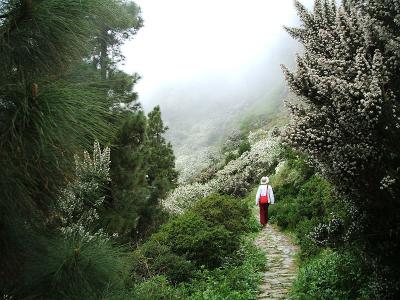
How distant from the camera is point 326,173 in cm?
595

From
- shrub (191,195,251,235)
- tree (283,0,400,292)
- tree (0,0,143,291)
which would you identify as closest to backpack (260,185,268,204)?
shrub (191,195,251,235)

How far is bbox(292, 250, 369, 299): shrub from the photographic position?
6.53m

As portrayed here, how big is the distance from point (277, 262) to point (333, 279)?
297 centimetres

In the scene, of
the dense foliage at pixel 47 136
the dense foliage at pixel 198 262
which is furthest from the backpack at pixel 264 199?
the dense foliage at pixel 47 136

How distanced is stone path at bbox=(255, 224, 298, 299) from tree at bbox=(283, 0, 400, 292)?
9.06 ft

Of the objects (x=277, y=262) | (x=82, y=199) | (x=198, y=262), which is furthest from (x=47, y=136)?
(x=277, y=262)

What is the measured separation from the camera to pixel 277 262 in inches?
388

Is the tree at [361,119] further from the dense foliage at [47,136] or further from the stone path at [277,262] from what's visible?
the dense foliage at [47,136]

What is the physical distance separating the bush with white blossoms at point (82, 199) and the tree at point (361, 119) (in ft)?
9.02

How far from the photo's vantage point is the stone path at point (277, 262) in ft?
25.9

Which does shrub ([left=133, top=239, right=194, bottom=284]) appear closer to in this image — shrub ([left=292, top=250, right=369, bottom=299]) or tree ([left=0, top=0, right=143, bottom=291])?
shrub ([left=292, top=250, right=369, bottom=299])

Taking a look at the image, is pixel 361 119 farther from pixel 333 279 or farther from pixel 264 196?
pixel 264 196

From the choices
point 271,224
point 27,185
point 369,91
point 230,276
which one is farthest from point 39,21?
point 271,224

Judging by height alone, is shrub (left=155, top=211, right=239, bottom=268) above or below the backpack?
below
